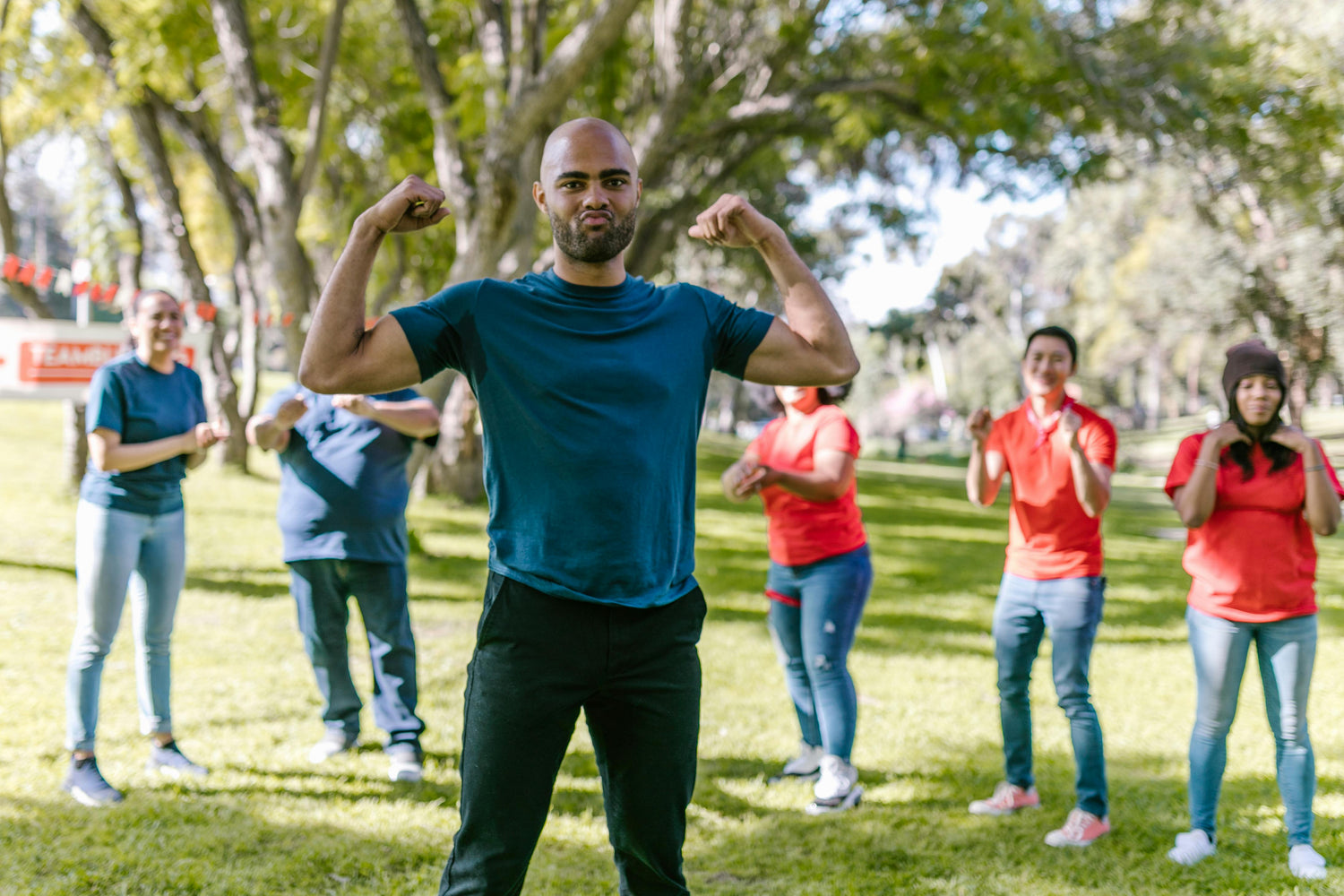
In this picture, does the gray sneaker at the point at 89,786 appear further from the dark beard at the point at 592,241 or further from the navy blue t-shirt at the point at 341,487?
the dark beard at the point at 592,241

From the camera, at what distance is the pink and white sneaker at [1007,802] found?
4.63 meters

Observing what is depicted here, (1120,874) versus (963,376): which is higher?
(963,376)

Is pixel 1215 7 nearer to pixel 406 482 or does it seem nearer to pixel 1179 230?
pixel 406 482

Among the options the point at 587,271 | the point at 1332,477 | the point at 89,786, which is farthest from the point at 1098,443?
the point at 89,786

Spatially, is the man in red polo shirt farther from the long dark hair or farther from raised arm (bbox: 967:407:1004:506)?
the long dark hair

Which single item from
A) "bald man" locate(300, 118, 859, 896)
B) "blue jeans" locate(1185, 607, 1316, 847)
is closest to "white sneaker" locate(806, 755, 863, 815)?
"blue jeans" locate(1185, 607, 1316, 847)

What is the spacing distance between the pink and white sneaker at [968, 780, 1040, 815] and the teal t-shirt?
9.33ft

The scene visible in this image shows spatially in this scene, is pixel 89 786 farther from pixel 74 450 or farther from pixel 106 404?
pixel 74 450

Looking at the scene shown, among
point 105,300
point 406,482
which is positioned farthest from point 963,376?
Result: point 406,482

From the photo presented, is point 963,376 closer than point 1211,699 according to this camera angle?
No

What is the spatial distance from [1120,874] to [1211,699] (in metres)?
0.74

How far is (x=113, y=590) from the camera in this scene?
435cm

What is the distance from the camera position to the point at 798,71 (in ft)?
45.1

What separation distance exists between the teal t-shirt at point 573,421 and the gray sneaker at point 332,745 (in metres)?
3.00
